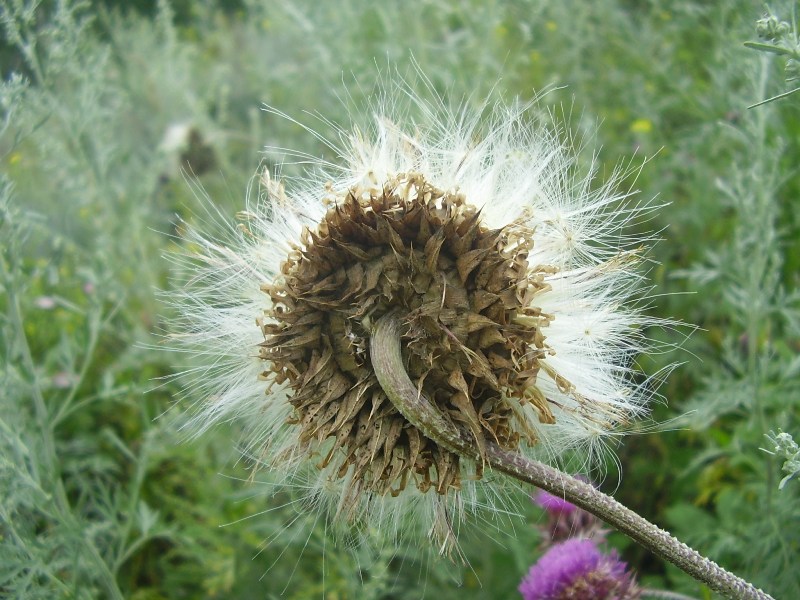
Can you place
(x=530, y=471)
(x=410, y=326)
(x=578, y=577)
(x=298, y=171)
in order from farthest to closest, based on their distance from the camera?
1. (x=298, y=171)
2. (x=578, y=577)
3. (x=410, y=326)
4. (x=530, y=471)

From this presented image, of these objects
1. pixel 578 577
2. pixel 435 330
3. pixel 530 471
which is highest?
pixel 435 330

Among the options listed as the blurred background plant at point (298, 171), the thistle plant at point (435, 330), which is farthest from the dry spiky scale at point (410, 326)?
the blurred background plant at point (298, 171)

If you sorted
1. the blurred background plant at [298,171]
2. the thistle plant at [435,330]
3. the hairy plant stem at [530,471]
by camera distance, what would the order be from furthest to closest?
1. the blurred background plant at [298,171]
2. the thistle plant at [435,330]
3. the hairy plant stem at [530,471]

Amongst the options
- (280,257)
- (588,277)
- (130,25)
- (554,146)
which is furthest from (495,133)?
(130,25)

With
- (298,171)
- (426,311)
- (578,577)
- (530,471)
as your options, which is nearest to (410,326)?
(426,311)

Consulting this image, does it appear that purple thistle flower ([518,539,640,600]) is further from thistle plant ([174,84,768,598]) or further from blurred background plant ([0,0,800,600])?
thistle plant ([174,84,768,598])

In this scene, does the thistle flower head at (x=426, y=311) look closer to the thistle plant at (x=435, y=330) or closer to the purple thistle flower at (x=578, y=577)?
the thistle plant at (x=435, y=330)

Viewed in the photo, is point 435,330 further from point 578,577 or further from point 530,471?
point 578,577

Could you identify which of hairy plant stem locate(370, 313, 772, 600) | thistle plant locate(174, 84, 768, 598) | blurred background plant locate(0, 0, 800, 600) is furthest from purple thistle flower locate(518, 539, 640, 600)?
hairy plant stem locate(370, 313, 772, 600)
